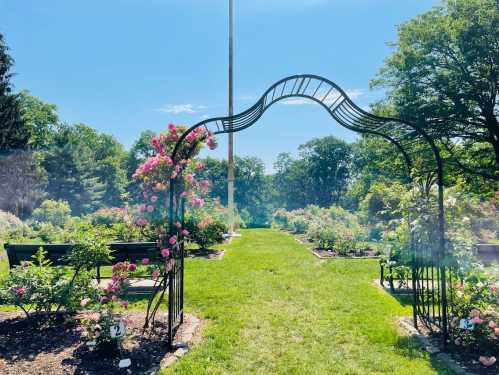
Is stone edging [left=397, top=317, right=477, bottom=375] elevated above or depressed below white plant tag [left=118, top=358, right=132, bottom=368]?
below

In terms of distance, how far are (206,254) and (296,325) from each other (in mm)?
5360

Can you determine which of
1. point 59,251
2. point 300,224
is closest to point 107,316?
point 59,251

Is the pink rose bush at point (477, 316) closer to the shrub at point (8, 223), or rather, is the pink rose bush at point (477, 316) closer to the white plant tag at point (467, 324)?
the white plant tag at point (467, 324)

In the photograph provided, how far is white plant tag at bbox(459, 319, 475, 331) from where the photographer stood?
294 cm

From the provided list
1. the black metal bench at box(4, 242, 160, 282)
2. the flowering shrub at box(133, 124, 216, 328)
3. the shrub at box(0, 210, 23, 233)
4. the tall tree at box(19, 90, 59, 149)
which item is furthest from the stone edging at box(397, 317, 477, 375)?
the tall tree at box(19, 90, 59, 149)

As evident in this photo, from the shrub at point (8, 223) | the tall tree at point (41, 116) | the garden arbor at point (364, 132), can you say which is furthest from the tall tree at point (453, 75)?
the tall tree at point (41, 116)

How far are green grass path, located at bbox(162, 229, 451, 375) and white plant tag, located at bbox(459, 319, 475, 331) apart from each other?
0.43m

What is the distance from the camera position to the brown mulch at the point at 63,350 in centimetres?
275

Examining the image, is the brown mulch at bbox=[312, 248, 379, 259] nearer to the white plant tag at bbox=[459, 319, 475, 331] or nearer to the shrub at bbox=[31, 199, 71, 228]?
the white plant tag at bbox=[459, 319, 475, 331]

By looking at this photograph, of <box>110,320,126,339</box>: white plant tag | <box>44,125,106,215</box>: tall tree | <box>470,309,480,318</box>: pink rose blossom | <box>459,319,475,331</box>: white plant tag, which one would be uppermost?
<box>44,125,106,215</box>: tall tree

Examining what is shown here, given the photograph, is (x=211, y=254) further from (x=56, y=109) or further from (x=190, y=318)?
(x=56, y=109)

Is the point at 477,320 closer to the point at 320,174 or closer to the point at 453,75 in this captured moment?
the point at 453,75

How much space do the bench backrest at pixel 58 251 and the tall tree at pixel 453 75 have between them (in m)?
11.4

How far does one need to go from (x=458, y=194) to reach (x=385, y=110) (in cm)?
1023
